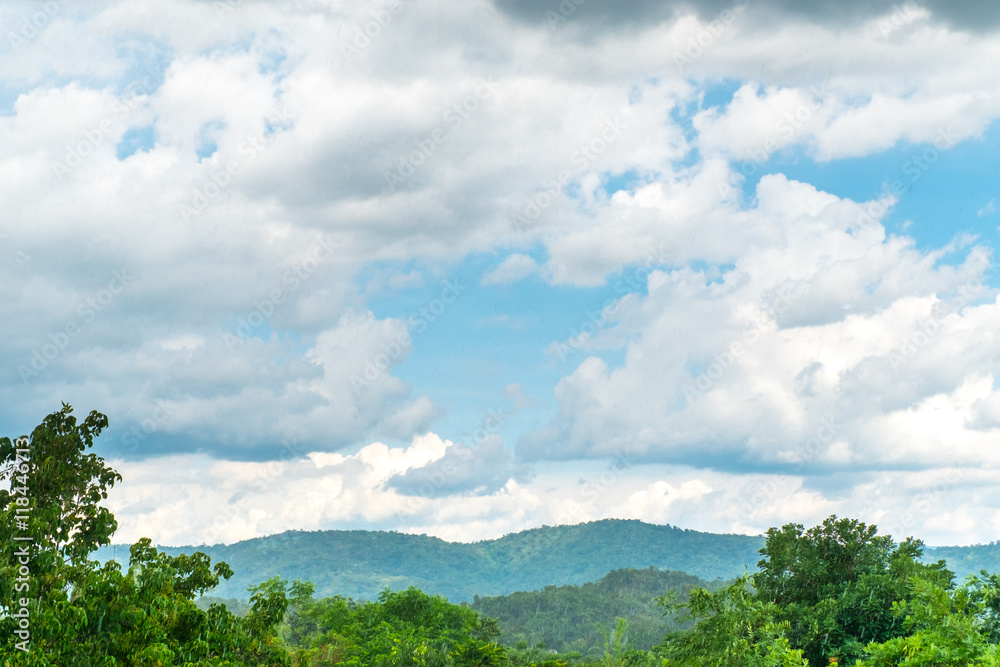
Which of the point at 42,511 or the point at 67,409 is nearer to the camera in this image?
the point at 42,511

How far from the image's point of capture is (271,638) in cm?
1947

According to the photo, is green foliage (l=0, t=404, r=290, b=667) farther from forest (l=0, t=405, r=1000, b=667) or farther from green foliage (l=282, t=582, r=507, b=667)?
green foliage (l=282, t=582, r=507, b=667)

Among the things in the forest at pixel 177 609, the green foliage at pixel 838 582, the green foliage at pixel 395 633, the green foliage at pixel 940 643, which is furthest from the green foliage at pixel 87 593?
the green foliage at pixel 395 633

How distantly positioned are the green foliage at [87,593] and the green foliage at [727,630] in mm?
14236

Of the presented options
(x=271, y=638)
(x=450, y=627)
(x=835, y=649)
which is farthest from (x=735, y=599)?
(x=450, y=627)

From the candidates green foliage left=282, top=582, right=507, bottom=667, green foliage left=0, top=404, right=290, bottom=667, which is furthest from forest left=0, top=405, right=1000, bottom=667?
green foliage left=282, top=582, right=507, bottom=667

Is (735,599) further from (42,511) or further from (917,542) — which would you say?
(42,511)

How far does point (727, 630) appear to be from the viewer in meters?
27.9

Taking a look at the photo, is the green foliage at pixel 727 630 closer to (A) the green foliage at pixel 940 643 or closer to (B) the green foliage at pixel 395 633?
(A) the green foliage at pixel 940 643

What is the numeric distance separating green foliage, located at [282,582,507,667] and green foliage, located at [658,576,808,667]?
1949cm

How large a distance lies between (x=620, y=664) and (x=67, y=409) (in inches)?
978

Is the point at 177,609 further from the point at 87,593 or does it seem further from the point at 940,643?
the point at 940,643

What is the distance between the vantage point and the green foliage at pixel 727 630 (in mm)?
26031

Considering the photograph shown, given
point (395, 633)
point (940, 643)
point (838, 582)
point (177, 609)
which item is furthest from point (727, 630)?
point (395, 633)
